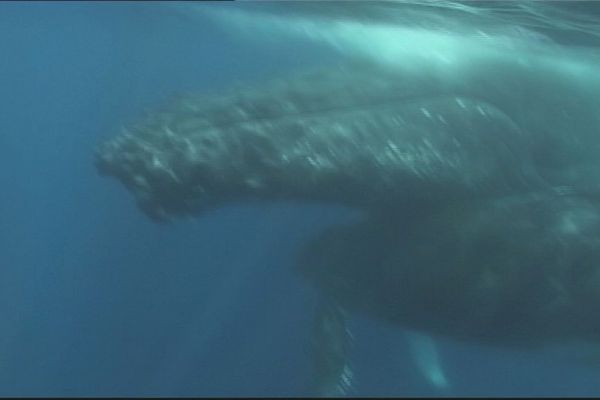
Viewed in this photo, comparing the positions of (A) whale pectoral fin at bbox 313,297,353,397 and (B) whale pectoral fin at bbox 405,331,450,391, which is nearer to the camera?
(A) whale pectoral fin at bbox 313,297,353,397

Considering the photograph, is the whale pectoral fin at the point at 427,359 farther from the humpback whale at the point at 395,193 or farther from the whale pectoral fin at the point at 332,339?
the whale pectoral fin at the point at 332,339

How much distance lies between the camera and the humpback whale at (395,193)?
337 inches

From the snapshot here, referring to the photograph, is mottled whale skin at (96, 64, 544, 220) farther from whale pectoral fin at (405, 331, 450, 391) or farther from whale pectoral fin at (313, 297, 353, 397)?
whale pectoral fin at (405, 331, 450, 391)

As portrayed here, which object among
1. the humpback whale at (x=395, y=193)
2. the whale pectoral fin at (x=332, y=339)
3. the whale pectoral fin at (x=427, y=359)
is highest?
the humpback whale at (x=395, y=193)

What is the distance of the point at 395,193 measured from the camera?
893 centimetres

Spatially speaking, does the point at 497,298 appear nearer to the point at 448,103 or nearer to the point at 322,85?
the point at 448,103

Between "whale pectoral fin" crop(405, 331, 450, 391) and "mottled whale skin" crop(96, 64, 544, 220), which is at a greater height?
"mottled whale skin" crop(96, 64, 544, 220)

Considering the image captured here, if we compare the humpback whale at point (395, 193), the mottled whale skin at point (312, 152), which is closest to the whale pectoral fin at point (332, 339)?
the humpback whale at point (395, 193)

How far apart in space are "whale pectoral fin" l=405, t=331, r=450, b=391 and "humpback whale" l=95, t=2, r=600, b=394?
0.37 metres

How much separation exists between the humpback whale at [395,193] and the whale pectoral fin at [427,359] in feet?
1.22

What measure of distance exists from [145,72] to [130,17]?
3.49 ft

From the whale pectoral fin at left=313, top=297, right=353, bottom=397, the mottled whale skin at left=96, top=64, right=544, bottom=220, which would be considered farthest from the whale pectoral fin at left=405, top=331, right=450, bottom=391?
the mottled whale skin at left=96, top=64, right=544, bottom=220

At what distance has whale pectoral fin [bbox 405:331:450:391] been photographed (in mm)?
8742

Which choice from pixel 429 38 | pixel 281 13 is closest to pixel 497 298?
pixel 429 38
